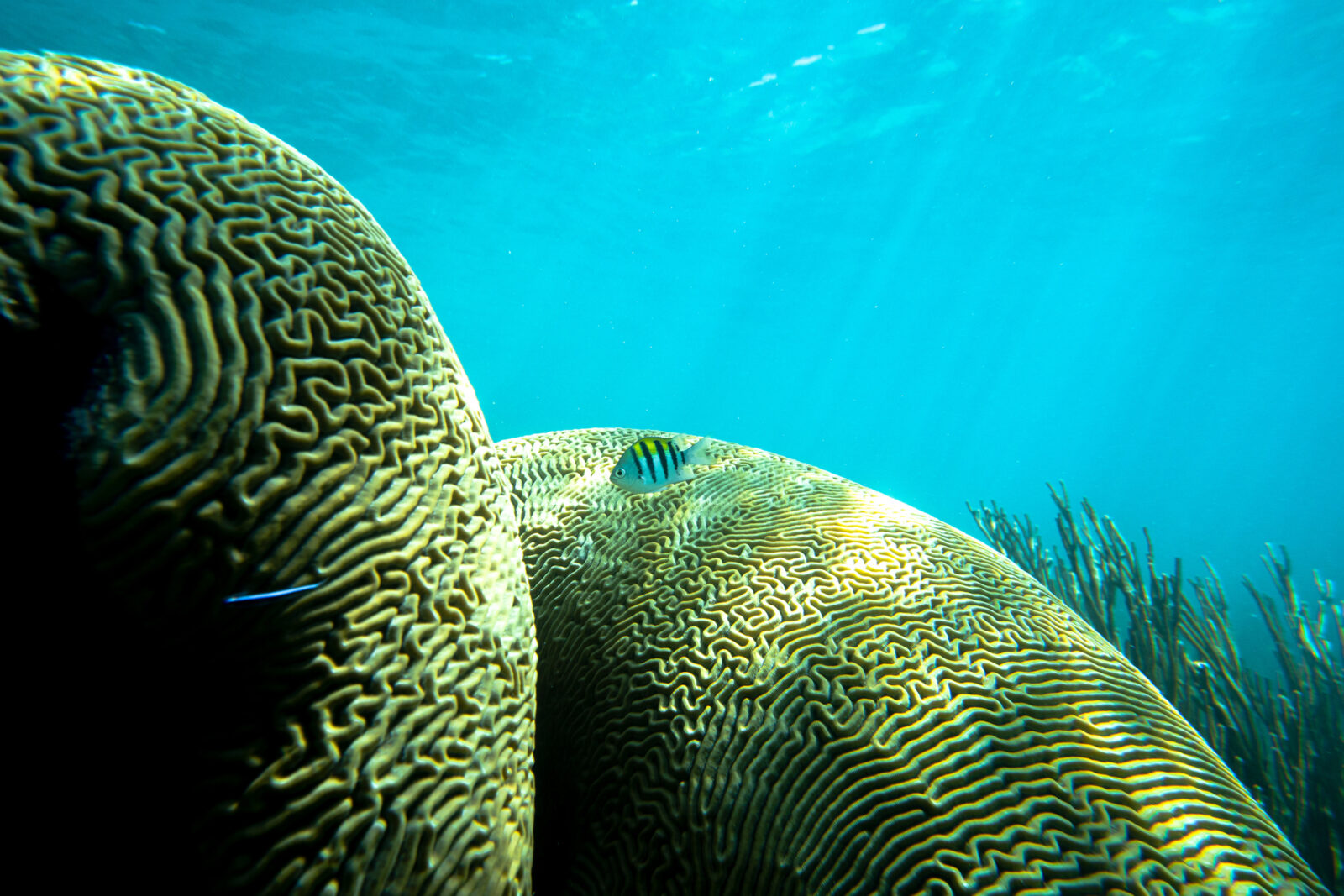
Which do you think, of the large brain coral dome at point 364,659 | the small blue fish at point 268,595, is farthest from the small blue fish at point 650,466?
the small blue fish at point 268,595

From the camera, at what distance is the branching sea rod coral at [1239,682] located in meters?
4.33

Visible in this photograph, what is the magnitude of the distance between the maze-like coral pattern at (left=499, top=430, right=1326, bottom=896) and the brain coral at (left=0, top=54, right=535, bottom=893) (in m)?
0.58

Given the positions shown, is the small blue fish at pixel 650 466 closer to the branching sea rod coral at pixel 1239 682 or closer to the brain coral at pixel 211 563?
the brain coral at pixel 211 563

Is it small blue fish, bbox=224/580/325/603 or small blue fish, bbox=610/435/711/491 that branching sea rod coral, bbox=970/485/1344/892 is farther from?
small blue fish, bbox=224/580/325/603

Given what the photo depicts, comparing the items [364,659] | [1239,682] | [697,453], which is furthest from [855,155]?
[364,659]

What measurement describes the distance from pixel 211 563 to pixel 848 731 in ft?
6.25

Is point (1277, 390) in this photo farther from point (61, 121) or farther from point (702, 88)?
point (61, 121)

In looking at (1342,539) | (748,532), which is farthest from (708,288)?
(748,532)

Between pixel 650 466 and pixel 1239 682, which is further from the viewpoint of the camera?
pixel 1239 682

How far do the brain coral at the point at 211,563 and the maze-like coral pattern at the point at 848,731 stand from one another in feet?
1.90

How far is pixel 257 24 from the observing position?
62.2ft

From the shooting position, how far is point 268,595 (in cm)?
141

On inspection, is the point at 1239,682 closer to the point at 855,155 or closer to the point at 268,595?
the point at 268,595

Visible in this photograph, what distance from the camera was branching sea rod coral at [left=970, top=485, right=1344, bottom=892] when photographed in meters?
4.33
